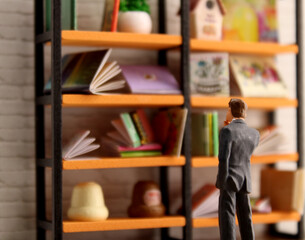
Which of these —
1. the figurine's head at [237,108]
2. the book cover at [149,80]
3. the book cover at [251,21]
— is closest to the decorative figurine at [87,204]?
the book cover at [149,80]

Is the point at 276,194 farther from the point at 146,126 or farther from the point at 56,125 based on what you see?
the point at 56,125

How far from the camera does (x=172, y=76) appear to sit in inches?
124

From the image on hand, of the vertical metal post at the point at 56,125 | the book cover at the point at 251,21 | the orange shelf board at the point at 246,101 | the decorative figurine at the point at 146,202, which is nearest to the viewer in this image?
the vertical metal post at the point at 56,125

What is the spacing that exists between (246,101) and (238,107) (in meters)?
1.53

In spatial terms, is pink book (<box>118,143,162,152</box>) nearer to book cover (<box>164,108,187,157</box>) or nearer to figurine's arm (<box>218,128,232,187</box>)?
book cover (<box>164,108,187,157</box>)

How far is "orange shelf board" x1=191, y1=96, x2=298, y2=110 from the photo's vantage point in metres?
3.14

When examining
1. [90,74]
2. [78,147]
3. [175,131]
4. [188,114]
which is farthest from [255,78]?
[78,147]

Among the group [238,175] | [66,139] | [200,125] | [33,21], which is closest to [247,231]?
[238,175]

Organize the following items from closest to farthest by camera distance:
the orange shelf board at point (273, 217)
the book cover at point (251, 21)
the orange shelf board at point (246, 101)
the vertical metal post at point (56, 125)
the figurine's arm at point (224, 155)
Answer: the figurine's arm at point (224, 155) → the vertical metal post at point (56, 125) → the orange shelf board at point (246, 101) → the orange shelf board at point (273, 217) → the book cover at point (251, 21)

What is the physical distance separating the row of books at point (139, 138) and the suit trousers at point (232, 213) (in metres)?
1.16

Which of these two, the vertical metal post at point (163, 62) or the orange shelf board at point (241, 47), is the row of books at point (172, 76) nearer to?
the orange shelf board at point (241, 47)

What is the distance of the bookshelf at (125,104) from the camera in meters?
2.80

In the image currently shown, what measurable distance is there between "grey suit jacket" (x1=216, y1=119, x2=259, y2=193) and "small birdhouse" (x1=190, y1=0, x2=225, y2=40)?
1520 millimetres

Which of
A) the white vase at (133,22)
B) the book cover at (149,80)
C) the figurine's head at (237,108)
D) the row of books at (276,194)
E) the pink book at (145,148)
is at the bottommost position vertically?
the row of books at (276,194)
